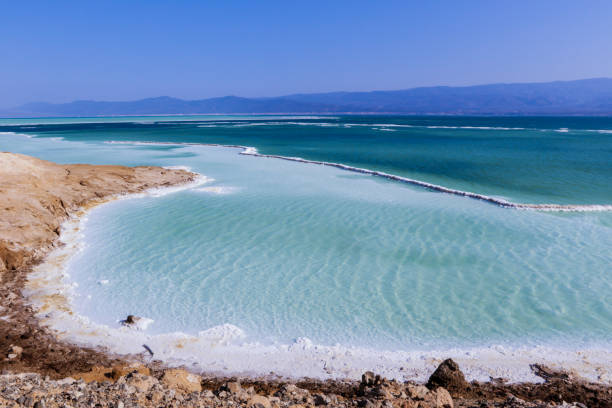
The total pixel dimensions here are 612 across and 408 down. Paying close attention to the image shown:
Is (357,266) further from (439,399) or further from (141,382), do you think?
(141,382)

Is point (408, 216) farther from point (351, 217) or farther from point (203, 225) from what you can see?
point (203, 225)

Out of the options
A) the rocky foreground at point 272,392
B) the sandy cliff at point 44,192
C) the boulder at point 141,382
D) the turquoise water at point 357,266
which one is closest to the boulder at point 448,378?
the rocky foreground at point 272,392

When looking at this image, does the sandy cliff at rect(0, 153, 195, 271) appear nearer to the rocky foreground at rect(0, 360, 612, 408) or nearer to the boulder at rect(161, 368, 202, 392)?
the rocky foreground at rect(0, 360, 612, 408)

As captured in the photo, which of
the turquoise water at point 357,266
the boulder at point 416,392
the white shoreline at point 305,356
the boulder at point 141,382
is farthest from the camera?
the turquoise water at point 357,266

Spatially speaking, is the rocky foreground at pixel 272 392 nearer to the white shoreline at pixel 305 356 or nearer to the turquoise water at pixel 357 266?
the white shoreline at pixel 305 356

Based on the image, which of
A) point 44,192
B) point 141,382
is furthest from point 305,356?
point 44,192

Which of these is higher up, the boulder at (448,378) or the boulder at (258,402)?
the boulder at (258,402)
